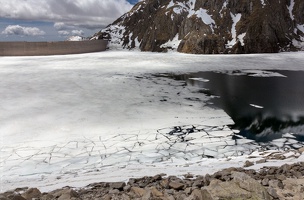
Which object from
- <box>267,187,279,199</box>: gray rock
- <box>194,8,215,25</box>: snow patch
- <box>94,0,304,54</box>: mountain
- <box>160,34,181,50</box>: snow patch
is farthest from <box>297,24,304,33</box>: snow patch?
<box>267,187,279,199</box>: gray rock

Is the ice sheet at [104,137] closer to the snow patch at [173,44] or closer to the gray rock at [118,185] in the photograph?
the gray rock at [118,185]

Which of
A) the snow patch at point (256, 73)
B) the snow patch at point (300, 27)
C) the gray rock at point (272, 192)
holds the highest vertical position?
the snow patch at point (300, 27)

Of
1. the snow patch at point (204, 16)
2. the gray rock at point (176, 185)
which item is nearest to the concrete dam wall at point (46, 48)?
the snow patch at point (204, 16)

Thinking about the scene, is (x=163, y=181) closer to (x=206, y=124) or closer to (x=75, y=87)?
(x=206, y=124)

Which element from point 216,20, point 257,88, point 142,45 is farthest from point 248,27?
point 257,88

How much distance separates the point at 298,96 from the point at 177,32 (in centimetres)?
3826

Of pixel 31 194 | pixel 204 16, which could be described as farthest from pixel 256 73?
pixel 204 16

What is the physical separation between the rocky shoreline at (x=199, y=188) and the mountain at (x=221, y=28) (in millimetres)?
37943

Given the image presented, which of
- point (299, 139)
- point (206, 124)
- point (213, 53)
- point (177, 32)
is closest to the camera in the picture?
point (299, 139)

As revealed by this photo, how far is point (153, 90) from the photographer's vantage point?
16.3 m

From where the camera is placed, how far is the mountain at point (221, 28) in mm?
43000

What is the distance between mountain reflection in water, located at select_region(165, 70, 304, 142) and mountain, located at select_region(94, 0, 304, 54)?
21263mm

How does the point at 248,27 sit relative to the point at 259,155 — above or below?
above

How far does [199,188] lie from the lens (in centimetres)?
554
